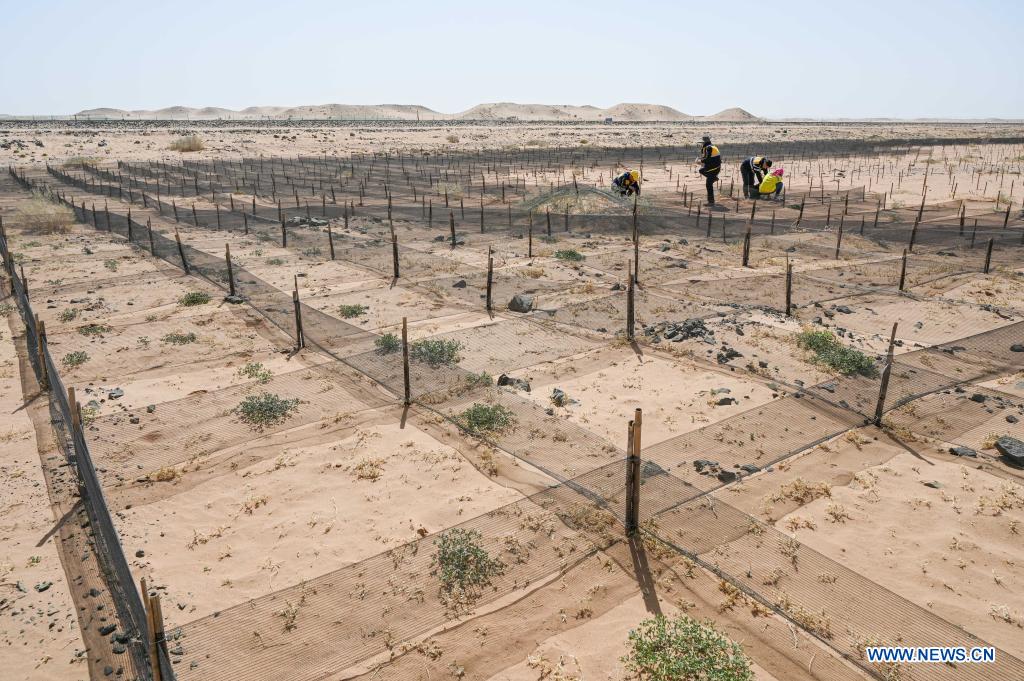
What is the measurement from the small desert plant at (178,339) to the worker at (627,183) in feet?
62.7

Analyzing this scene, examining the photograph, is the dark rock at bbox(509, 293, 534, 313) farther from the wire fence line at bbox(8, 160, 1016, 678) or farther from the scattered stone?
the scattered stone

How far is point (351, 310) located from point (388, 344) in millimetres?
3069

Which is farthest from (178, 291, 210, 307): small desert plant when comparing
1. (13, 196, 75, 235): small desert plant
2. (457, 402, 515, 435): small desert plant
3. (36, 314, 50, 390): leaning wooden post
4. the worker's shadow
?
(13, 196, 75, 235): small desert plant

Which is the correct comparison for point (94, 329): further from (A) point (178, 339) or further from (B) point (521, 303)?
(B) point (521, 303)

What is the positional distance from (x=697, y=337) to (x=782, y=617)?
7.69 m

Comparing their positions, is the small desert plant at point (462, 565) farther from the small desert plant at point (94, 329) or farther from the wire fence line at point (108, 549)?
the small desert plant at point (94, 329)

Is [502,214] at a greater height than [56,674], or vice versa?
[502,214]

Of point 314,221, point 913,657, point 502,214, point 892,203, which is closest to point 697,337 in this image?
point 913,657

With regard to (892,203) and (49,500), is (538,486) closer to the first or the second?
(49,500)

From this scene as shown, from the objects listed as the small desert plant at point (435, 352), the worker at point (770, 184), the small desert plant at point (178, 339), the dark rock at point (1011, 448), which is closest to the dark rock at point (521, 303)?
the small desert plant at point (435, 352)

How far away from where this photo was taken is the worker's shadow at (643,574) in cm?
641

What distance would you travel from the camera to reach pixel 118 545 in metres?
6.24

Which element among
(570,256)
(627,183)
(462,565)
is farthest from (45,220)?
(462,565)

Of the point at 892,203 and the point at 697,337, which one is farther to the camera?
the point at 892,203
